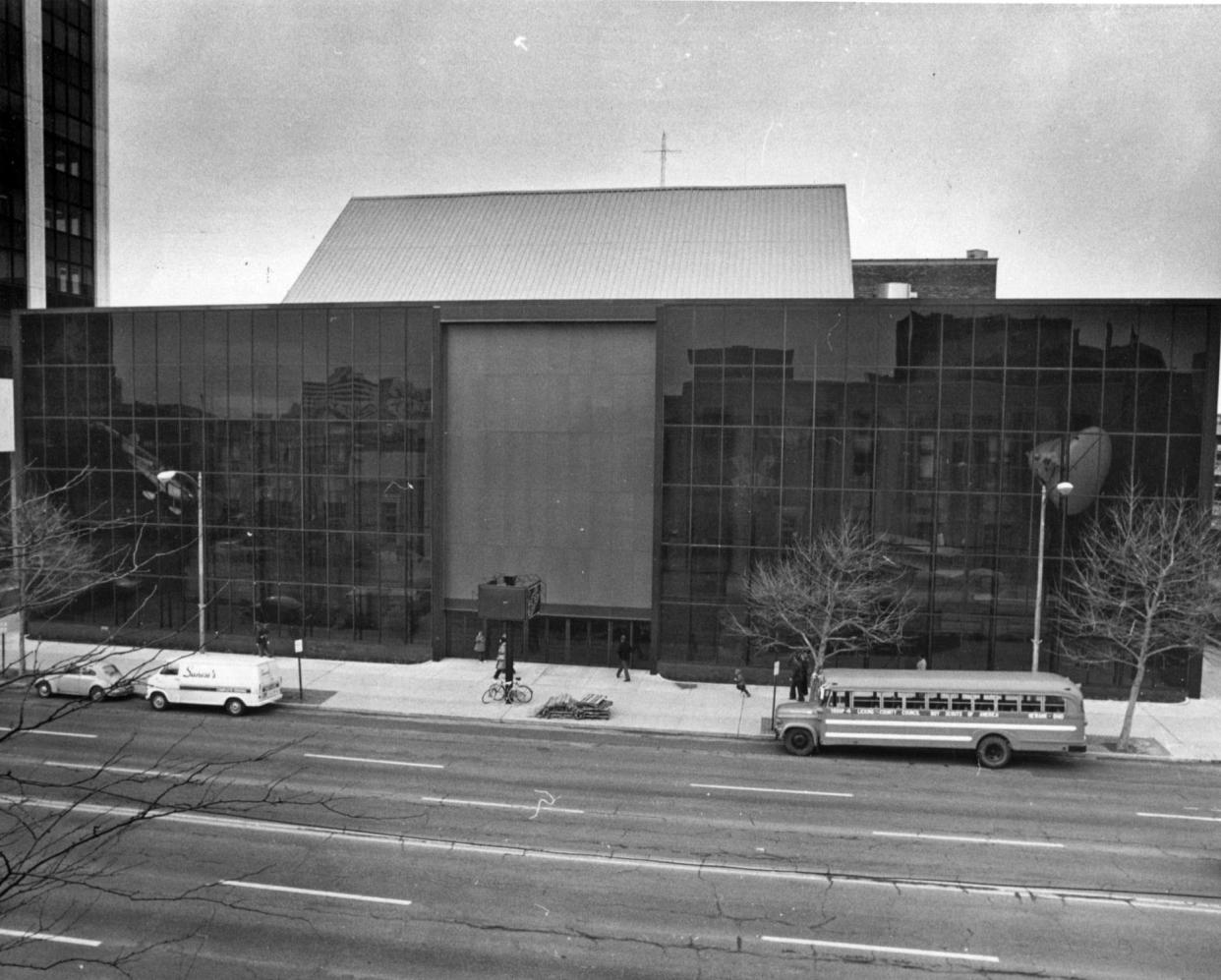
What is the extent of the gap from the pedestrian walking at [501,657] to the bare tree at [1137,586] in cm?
1716

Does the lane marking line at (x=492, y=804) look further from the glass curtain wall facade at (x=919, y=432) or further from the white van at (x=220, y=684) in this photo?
the glass curtain wall facade at (x=919, y=432)

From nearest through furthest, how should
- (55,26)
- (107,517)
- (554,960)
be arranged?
(554,960)
(107,517)
(55,26)

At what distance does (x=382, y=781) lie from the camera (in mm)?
21047

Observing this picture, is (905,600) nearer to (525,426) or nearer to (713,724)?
(713,724)

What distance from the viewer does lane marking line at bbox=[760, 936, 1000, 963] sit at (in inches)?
520

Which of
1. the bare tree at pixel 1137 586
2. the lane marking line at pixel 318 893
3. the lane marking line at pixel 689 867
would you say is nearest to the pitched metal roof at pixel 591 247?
the bare tree at pixel 1137 586

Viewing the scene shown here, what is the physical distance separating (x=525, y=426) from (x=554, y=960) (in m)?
22.8

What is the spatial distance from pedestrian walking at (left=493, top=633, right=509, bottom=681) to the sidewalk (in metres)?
0.59

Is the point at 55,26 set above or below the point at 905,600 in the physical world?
above

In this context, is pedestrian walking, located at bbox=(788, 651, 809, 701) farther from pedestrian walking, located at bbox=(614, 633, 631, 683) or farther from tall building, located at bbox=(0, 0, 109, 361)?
tall building, located at bbox=(0, 0, 109, 361)

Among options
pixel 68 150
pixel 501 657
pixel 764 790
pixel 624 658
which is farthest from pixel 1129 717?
pixel 68 150

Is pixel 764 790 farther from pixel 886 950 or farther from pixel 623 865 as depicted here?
pixel 886 950

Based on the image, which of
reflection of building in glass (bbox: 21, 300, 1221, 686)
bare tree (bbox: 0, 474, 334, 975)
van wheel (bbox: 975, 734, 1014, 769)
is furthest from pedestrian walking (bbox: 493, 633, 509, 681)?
van wheel (bbox: 975, 734, 1014, 769)

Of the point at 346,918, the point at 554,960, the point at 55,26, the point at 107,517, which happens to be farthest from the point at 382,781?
the point at 55,26
